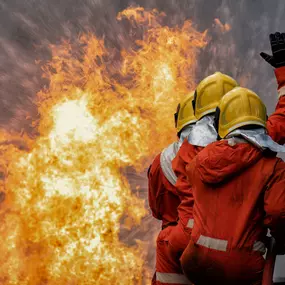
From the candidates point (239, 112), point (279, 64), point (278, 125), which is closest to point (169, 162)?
point (278, 125)

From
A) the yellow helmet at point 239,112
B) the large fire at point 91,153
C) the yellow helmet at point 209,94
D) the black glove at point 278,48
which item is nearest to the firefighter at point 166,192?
the yellow helmet at point 209,94

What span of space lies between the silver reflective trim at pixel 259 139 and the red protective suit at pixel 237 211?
54 mm

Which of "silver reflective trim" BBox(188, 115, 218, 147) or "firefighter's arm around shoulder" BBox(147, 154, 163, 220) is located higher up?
"silver reflective trim" BBox(188, 115, 218, 147)

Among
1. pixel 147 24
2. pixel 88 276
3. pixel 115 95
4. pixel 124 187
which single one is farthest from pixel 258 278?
pixel 147 24

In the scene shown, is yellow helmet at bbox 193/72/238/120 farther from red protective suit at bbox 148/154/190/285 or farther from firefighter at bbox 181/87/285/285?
firefighter at bbox 181/87/285/285

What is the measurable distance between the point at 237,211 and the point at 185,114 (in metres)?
1.96

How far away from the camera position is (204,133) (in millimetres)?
4500

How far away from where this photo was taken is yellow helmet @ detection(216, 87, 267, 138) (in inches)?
148

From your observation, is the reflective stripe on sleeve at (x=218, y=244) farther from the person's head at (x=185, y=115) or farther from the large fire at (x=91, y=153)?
the large fire at (x=91, y=153)

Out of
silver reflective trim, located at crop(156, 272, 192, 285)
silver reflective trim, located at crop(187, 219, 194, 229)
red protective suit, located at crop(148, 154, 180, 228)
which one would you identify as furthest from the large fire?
silver reflective trim, located at crop(187, 219, 194, 229)

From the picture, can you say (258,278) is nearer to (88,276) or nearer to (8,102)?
(88,276)

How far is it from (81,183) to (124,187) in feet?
2.80

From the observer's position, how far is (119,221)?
820cm

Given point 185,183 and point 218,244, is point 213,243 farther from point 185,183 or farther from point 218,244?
point 185,183
